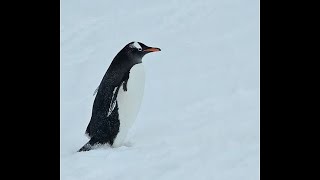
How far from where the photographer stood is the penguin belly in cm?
279

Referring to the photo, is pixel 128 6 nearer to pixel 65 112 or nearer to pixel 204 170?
Result: pixel 65 112

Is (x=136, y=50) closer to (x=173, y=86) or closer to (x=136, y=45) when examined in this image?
(x=136, y=45)

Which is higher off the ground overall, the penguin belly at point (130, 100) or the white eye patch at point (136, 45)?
the white eye patch at point (136, 45)

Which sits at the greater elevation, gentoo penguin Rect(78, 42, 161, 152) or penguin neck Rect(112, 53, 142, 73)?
penguin neck Rect(112, 53, 142, 73)

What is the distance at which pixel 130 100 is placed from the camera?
9.20 ft

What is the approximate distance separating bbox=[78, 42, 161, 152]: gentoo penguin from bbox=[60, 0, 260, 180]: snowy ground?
4 centimetres

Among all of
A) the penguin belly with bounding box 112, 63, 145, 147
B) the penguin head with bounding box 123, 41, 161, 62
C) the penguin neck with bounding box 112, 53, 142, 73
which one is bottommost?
the penguin belly with bounding box 112, 63, 145, 147

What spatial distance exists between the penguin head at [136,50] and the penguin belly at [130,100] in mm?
38

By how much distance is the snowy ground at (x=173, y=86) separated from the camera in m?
2.77

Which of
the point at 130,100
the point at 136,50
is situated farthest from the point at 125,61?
the point at 130,100

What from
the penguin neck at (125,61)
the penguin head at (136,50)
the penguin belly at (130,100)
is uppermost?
the penguin head at (136,50)

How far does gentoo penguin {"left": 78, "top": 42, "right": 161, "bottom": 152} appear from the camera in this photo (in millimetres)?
2789

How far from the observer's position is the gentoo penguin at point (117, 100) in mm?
2789

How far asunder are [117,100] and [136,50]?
24 centimetres
